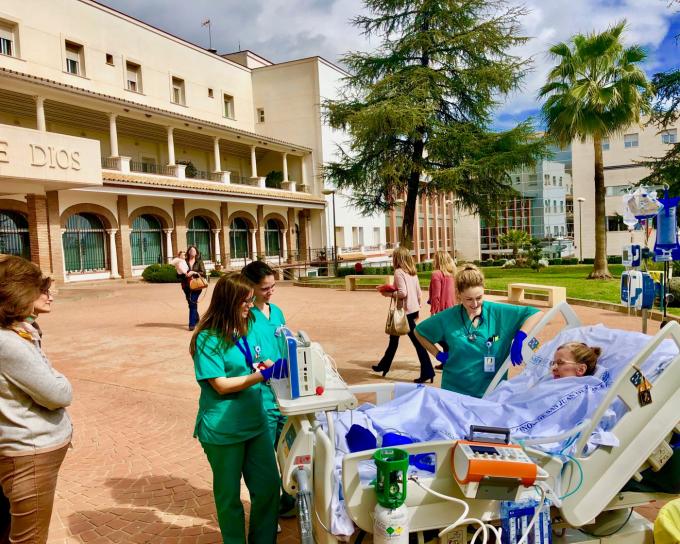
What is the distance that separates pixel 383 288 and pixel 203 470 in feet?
12.1

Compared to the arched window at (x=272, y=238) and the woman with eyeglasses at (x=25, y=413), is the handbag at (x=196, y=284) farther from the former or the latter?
the arched window at (x=272, y=238)

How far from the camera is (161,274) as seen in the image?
79.7 ft

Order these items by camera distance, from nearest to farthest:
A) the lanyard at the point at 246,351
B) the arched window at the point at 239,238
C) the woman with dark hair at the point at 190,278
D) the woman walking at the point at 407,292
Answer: the lanyard at the point at 246,351 → the woman walking at the point at 407,292 → the woman with dark hair at the point at 190,278 → the arched window at the point at 239,238

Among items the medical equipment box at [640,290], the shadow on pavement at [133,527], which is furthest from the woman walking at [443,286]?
the shadow on pavement at [133,527]

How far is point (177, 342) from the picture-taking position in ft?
34.7

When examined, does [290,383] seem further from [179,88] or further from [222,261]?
[179,88]

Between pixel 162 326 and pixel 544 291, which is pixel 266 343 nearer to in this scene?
pixel 162 326

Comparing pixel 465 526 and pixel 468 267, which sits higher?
pixel 468 267

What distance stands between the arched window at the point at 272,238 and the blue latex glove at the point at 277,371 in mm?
34152

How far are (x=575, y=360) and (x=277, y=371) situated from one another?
2.12m

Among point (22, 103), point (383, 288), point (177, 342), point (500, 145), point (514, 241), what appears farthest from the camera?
point (514, 241)

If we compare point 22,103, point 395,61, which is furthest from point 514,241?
point 22,103

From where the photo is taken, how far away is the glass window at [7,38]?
24734 mm

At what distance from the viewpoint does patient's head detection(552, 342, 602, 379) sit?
3596 mm
